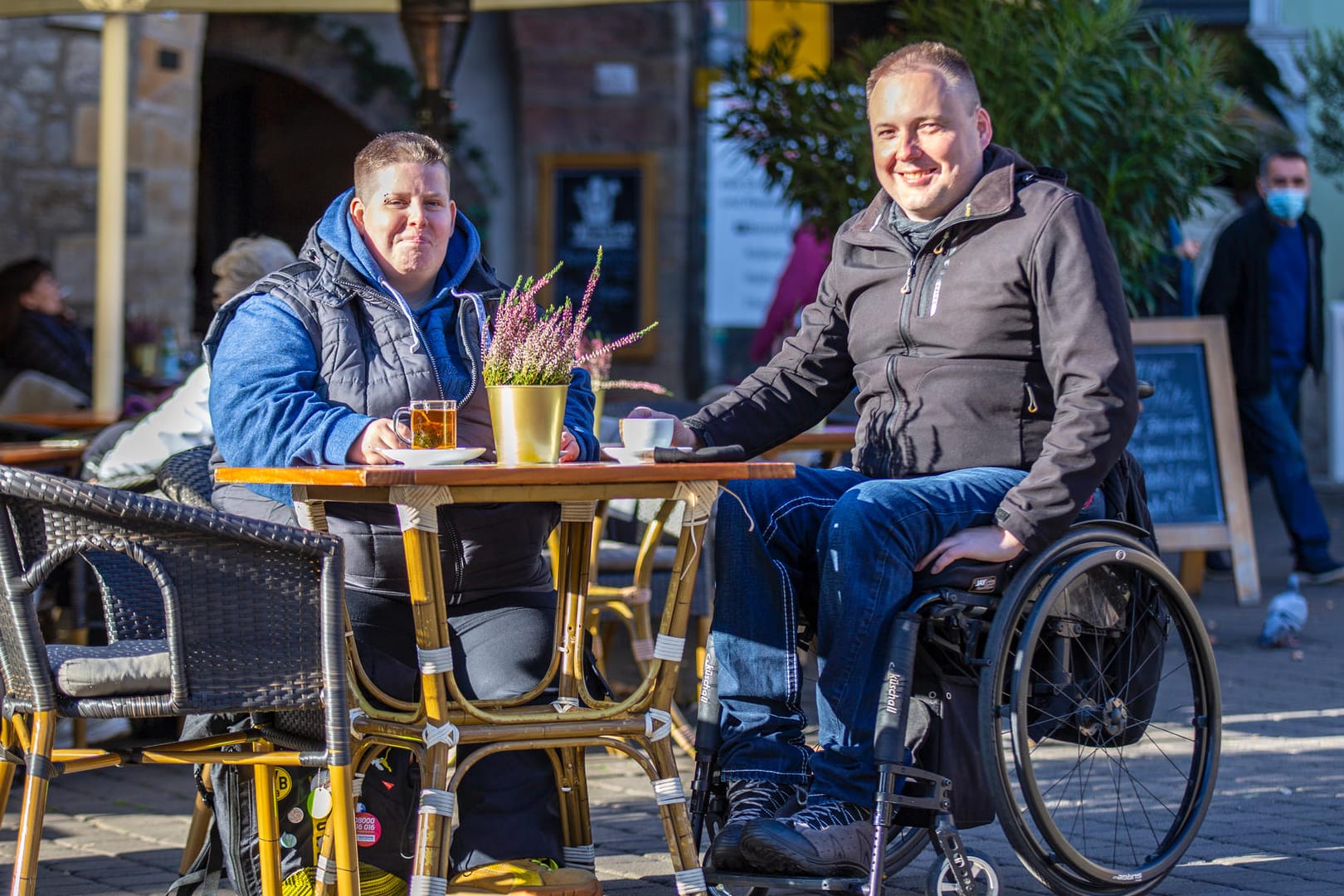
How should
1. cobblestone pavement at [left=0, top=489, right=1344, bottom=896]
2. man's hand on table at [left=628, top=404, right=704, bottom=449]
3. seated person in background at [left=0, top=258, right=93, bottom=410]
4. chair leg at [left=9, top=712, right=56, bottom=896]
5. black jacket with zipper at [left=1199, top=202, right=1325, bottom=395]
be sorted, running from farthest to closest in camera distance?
seated person in background at [left=0, top=258, right=93, bottom=410] < black jacket with zipper at [left=1199, top=202, right=1325, bottom=395] < cobblestone pavement at [left=0, top=489, right=1344, bottom=896] < man's hand on table at [left=628, top=404, right=704, bottom=449] < chair leg at [left=9, top=712, right=56, bottom=896]

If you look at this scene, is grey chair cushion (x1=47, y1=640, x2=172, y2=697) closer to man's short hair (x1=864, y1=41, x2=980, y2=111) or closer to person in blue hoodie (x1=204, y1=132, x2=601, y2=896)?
person in blue hoodie (x1=204, y1=132, x2=601, y2=896)

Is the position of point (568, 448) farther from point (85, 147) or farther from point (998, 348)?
point (85, 147)

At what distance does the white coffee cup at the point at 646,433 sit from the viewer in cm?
300

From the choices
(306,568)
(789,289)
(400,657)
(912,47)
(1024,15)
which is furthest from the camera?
(789,289)

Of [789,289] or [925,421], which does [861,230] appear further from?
[789,289]

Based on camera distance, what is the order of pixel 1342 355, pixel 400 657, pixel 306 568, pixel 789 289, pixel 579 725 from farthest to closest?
pixel 1342 355, pixel 789 289, pixel 400 657, pixel 579 725, pixel 306 568

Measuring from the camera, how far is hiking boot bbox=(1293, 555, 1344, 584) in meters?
7.41

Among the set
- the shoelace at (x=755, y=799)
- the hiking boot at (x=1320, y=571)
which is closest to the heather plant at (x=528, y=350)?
the shoelace at (x=755, y=799)

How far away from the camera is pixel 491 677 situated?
300 centimetres

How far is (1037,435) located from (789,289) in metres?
4.50

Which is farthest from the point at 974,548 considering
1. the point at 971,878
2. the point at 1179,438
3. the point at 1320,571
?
the point at 1320,571

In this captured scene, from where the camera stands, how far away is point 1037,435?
318 cm

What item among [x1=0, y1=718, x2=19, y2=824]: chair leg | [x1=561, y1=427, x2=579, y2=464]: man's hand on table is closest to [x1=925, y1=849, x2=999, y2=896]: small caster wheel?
[x1=561, y1=427, x2=579, y2=464]: man's hand on table

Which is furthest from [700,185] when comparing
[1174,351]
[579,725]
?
[579,725]
